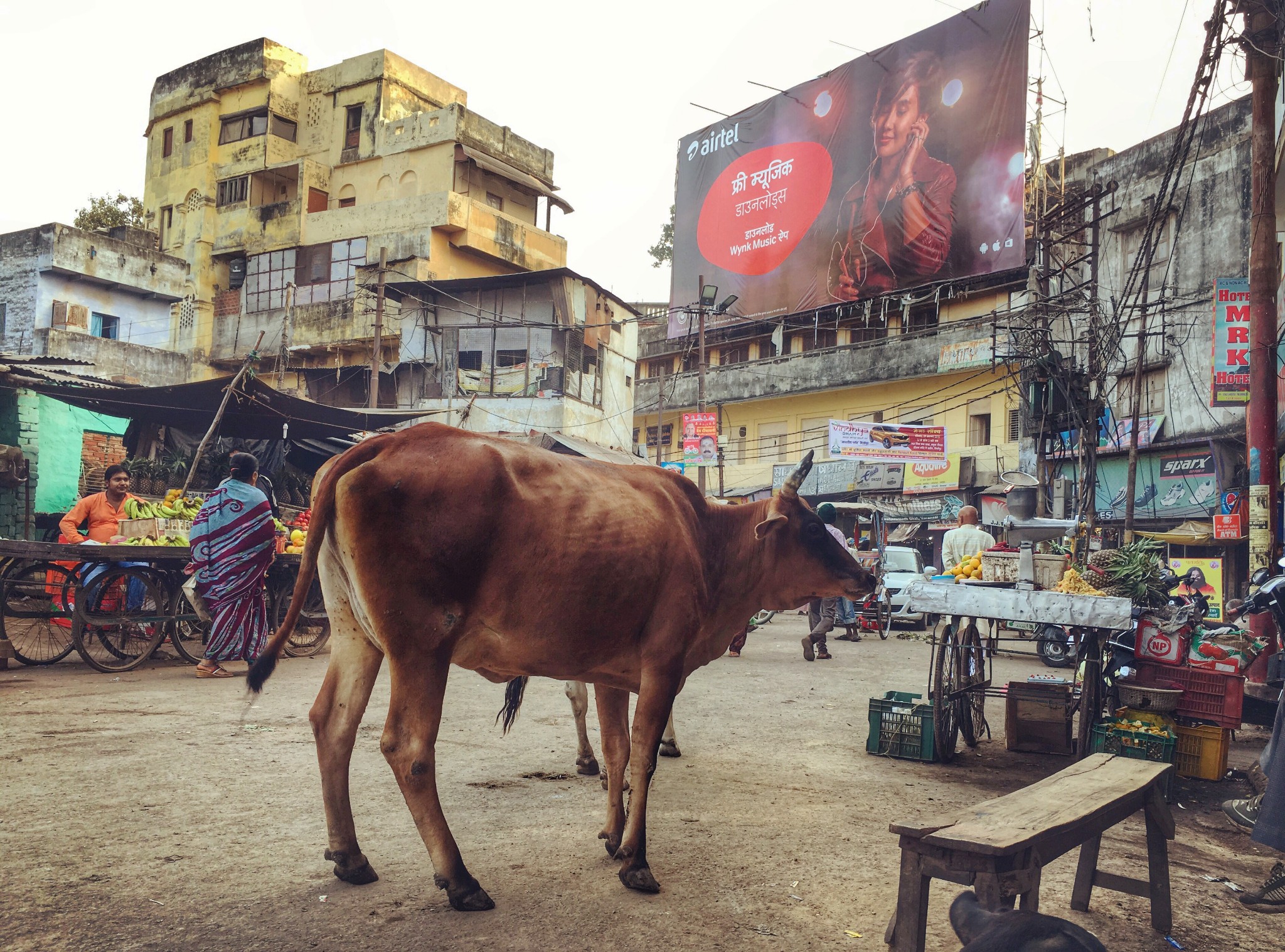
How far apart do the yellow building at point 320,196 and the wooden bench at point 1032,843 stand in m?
32.7

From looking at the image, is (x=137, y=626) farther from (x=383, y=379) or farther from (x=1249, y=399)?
(x=383, y=379)

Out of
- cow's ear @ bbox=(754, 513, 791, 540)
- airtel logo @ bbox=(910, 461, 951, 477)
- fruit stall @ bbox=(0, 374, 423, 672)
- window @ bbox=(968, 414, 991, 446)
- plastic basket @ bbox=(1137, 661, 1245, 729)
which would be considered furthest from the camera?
window @ bbox=(968, 414, 991, 446)

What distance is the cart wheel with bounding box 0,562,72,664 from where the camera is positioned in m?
9.18

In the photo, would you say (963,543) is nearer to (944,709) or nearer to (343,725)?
(944,709)

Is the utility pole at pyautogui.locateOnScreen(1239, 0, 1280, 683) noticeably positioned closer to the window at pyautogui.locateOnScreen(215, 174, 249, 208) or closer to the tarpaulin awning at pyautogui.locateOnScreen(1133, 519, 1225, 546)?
the tarpaulin awning at pyautogui.locateOnScreen(1133, 519, 1225, 546)

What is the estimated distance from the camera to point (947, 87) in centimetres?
2616

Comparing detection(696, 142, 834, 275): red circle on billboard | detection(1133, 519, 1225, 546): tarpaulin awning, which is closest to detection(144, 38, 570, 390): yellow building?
detection(696, 142, 834, 275): red circle on billboard

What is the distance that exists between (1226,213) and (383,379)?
25.7m

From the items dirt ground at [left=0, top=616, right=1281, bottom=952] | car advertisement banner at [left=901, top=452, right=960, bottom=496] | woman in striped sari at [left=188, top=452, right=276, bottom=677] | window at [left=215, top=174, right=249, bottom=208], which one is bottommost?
dirt ground at [left=0, top=616, right=1281, bottom=952]

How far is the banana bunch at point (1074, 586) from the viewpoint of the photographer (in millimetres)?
6695

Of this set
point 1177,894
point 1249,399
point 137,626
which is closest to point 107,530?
point 137,626

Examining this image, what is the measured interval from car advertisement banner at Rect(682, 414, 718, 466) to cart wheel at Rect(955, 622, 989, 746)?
1556cm

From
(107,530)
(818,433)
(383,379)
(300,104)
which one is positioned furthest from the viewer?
(300,104)

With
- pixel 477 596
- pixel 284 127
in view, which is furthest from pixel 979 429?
pixel 477 596
